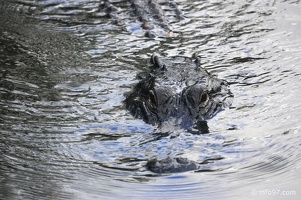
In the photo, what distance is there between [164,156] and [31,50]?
13.5ft

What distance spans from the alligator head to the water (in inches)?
6.7

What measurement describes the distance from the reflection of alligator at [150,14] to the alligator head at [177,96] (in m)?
2.05

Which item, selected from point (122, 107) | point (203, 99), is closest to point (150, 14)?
point (122, 107)

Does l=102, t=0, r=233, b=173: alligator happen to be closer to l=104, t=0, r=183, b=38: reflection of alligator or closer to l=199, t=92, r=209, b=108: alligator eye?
l=199, t=92, r=209, b=108: alligator eye

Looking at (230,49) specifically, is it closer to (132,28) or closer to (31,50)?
(132,28)

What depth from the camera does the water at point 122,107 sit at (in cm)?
603

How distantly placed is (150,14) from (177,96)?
4166 millimetres

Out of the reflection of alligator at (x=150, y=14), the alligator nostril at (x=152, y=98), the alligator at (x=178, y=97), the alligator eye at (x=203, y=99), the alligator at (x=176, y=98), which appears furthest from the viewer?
the reflection of alligator at (x=150, y=14)

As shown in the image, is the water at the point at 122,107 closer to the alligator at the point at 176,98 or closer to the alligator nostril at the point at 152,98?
the alligator at the point at 176,98

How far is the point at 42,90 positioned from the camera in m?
8.44

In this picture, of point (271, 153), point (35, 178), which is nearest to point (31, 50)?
point (35, 178)

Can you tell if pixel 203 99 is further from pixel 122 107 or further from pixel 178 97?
pixel 122 107

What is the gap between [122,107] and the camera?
8.09 meters

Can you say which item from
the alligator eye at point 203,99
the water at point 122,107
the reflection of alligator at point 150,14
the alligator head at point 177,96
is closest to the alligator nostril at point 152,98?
the alligator head at point 177,96
